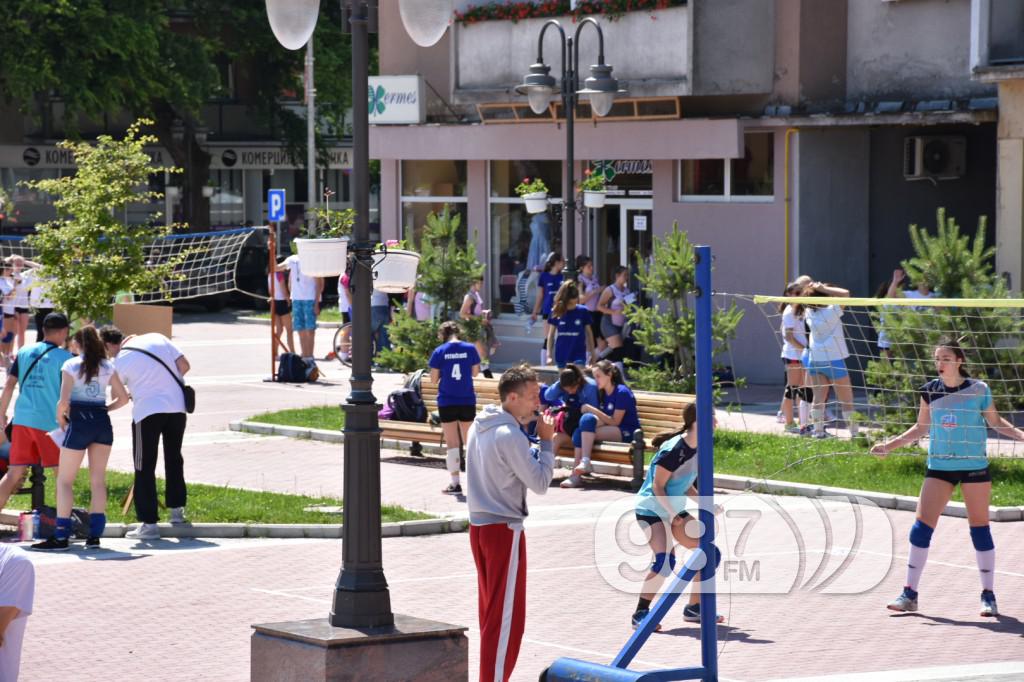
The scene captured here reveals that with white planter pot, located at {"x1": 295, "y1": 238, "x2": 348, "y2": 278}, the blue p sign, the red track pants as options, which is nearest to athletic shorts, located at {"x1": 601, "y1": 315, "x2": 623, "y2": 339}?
white planter pot, located at {"x1": 295, "y1": 238, "x2": 348, "y2": 278}

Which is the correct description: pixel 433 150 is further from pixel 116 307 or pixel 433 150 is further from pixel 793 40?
pixel 116 307

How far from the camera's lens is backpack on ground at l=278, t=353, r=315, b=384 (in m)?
25.1

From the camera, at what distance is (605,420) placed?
54.9 ft

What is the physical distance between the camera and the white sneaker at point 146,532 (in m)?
14.0

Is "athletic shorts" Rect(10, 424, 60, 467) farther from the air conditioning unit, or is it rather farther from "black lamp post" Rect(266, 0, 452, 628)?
the air conditioning unit

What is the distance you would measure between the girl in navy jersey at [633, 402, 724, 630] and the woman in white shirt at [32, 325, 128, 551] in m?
5.05

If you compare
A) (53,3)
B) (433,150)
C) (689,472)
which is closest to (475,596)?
(689,472)

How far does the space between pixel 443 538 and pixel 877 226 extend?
1283 cm

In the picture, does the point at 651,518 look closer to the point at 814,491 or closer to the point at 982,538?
the point at 982,538

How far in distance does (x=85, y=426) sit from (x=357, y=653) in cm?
589

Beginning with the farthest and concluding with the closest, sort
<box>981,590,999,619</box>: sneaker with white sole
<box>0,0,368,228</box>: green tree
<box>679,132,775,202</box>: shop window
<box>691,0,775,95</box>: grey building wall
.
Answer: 1. <box>0,0,368,228</box>: green tree
2. <box>679,132,775,202</box>: shop window
3. <box>691,0,775,95</box>: grey building wall
4. <box>981,590,999,619</box>: sneaker with white sole

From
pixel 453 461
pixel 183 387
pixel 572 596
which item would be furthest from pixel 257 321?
pixel 572 596

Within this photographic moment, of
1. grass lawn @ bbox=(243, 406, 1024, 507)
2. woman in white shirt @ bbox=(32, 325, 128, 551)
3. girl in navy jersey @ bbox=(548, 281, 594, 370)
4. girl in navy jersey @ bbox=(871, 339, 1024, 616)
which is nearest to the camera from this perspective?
girl in navy jersey @ bbox=(871, 339, 1024, 616)

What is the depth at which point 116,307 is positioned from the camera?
16.6m
